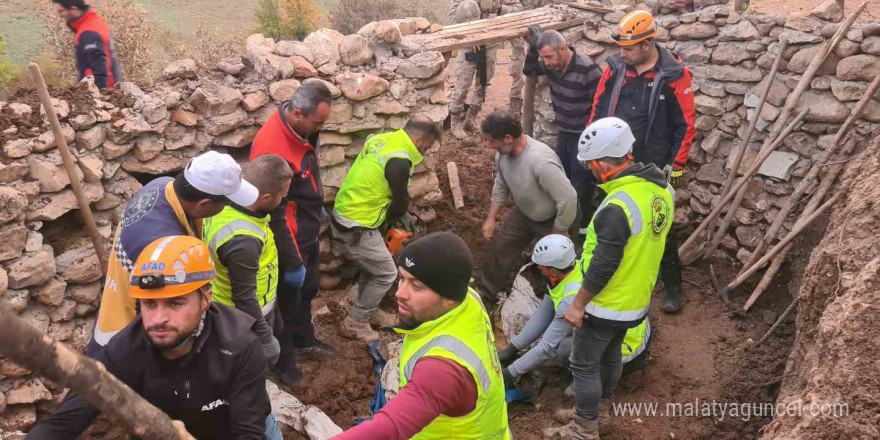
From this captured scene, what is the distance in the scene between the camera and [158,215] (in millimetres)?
3082

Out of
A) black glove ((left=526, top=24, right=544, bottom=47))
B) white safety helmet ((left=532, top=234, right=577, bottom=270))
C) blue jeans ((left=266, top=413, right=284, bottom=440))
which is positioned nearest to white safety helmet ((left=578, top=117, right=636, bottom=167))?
white safety helmet ((left=532, top=234, right=577, bottom=270))

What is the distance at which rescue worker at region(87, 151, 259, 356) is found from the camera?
3.03 metres

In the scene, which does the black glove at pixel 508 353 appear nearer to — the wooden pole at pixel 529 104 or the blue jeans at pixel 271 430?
the blue jeans at pixel 271 430

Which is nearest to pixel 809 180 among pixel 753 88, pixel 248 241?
pixel 753 88

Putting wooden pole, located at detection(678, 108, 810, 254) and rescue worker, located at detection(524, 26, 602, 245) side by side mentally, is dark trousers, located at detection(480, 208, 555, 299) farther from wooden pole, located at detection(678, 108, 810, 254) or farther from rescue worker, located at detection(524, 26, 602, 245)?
wooden pole, located at detection(678, 108, 810, 254)

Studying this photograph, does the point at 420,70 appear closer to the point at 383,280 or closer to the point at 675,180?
the point at 383,280

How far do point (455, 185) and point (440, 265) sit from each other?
4616 millimetres

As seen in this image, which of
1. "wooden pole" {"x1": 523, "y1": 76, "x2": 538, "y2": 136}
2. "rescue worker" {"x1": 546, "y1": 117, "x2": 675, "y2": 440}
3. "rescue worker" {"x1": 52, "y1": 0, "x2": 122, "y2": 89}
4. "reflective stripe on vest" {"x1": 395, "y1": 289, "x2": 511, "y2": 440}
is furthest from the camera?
"wooden pole" {"x1": 523, "y1": 76, "x2": 538, "y2": 136}

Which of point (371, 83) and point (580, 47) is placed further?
point (580, 47)

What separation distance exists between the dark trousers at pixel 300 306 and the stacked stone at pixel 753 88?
416cm

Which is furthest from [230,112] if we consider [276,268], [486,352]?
[486,352]

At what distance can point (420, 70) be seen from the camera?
590 cm

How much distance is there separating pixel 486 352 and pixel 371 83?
3768mm

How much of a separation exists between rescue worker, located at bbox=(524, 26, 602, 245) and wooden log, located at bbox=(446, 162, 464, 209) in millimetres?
1199
